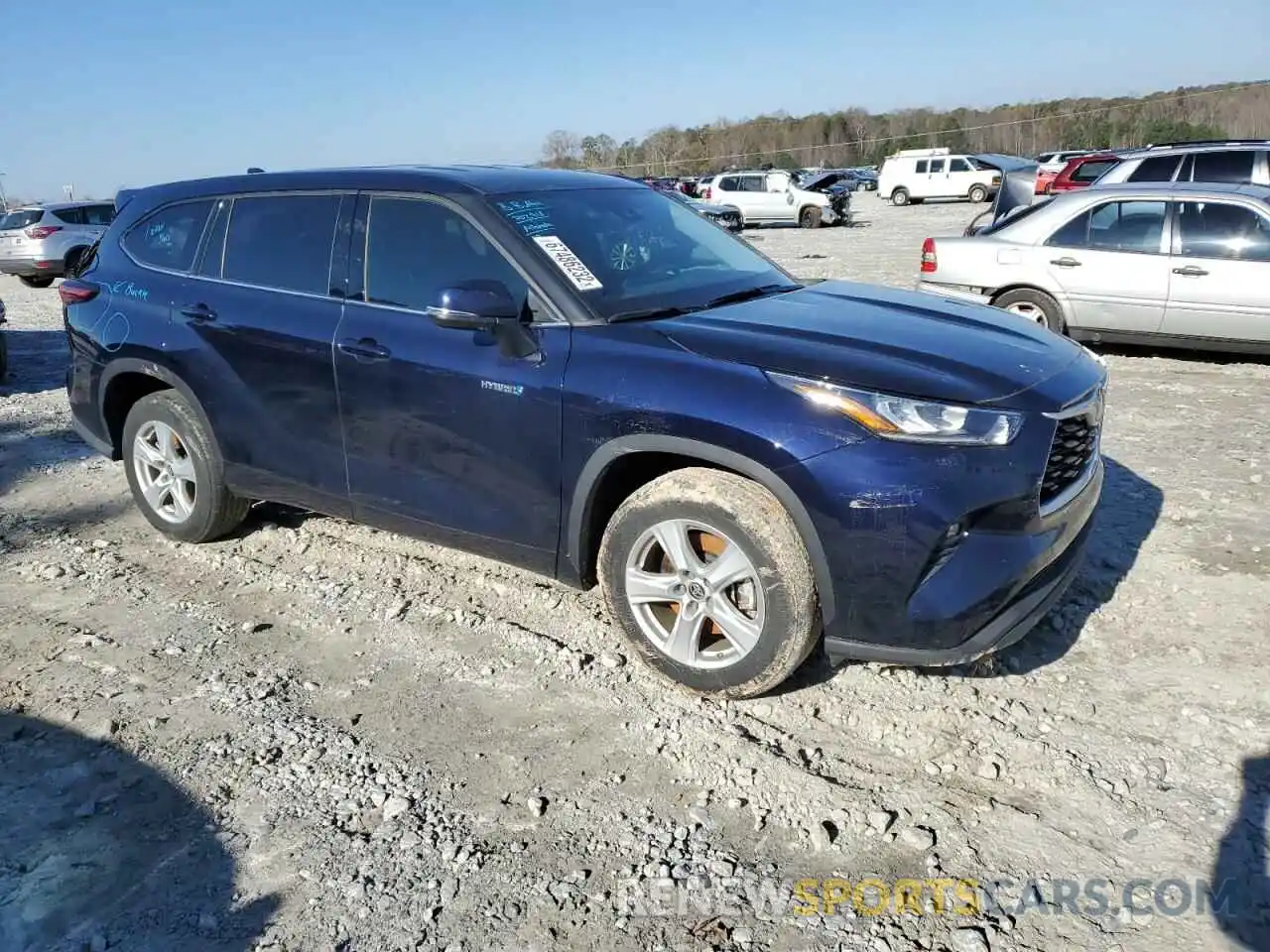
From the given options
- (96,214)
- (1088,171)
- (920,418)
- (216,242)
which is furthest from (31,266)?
(1088,171)

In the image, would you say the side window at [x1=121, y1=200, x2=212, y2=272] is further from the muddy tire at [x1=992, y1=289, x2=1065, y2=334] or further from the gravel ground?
the muddy tire at [x1=992, y1=289, x2=1065, y2=334]

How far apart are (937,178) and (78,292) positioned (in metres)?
37.4

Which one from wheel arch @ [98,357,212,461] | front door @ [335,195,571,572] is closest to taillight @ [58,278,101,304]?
wheel arch @ [98,357,212,461]

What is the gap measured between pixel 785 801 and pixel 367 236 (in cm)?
279

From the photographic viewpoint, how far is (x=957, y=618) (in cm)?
286

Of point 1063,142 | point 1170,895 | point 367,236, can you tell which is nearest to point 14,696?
point 367,236

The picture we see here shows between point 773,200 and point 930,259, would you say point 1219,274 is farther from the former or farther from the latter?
point 773,200

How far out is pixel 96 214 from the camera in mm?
18641

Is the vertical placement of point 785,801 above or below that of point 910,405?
below

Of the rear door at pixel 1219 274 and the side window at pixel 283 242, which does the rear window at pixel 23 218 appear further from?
the rear door at pixel 1219 274

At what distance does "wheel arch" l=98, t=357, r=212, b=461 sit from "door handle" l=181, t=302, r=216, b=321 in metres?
0.31

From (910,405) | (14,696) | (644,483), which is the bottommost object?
(14,696)

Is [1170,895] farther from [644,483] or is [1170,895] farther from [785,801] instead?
[644,483]

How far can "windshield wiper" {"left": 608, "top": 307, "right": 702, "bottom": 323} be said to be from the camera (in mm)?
3428
